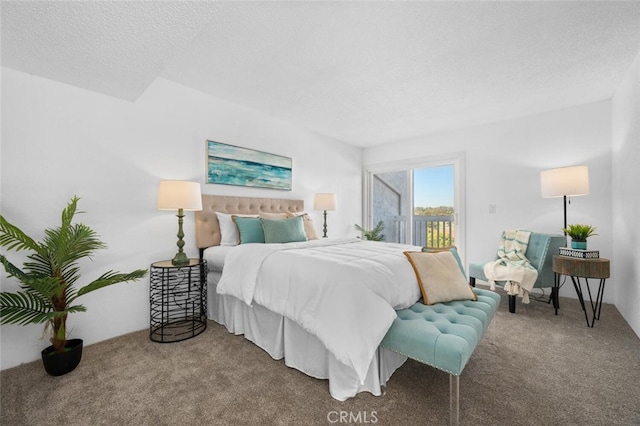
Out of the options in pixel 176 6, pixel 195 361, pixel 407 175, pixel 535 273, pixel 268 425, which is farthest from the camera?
pixel 407 175

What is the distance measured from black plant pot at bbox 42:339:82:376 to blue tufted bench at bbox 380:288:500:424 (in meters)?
2.10

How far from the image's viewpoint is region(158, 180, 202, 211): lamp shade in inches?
93.4

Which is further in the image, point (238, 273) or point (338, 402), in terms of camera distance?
point (238, 273)

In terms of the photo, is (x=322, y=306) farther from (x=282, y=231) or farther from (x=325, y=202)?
(x=325, y=202)

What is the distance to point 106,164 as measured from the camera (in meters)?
2.35

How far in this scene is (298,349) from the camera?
1.83 m

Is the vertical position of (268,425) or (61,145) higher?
(61,145)

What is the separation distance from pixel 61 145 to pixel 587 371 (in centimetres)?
419

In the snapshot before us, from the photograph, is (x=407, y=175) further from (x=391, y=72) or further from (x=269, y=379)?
(x=269, y=379)

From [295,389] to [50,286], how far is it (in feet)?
5.49

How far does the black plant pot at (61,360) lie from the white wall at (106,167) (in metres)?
0.37

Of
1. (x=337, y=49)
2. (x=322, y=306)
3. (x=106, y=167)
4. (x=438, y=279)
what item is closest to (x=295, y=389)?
(x=322, y=306)

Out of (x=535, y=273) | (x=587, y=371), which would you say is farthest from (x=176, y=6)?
(x=535, y=273)

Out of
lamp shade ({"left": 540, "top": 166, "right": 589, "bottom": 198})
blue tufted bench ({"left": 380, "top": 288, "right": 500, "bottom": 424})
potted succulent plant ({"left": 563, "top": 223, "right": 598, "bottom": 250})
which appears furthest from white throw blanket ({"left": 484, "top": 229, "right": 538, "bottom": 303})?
blue tufted bench ({"left": 380, "top": 288, "right": 500, "bottom": 424})
